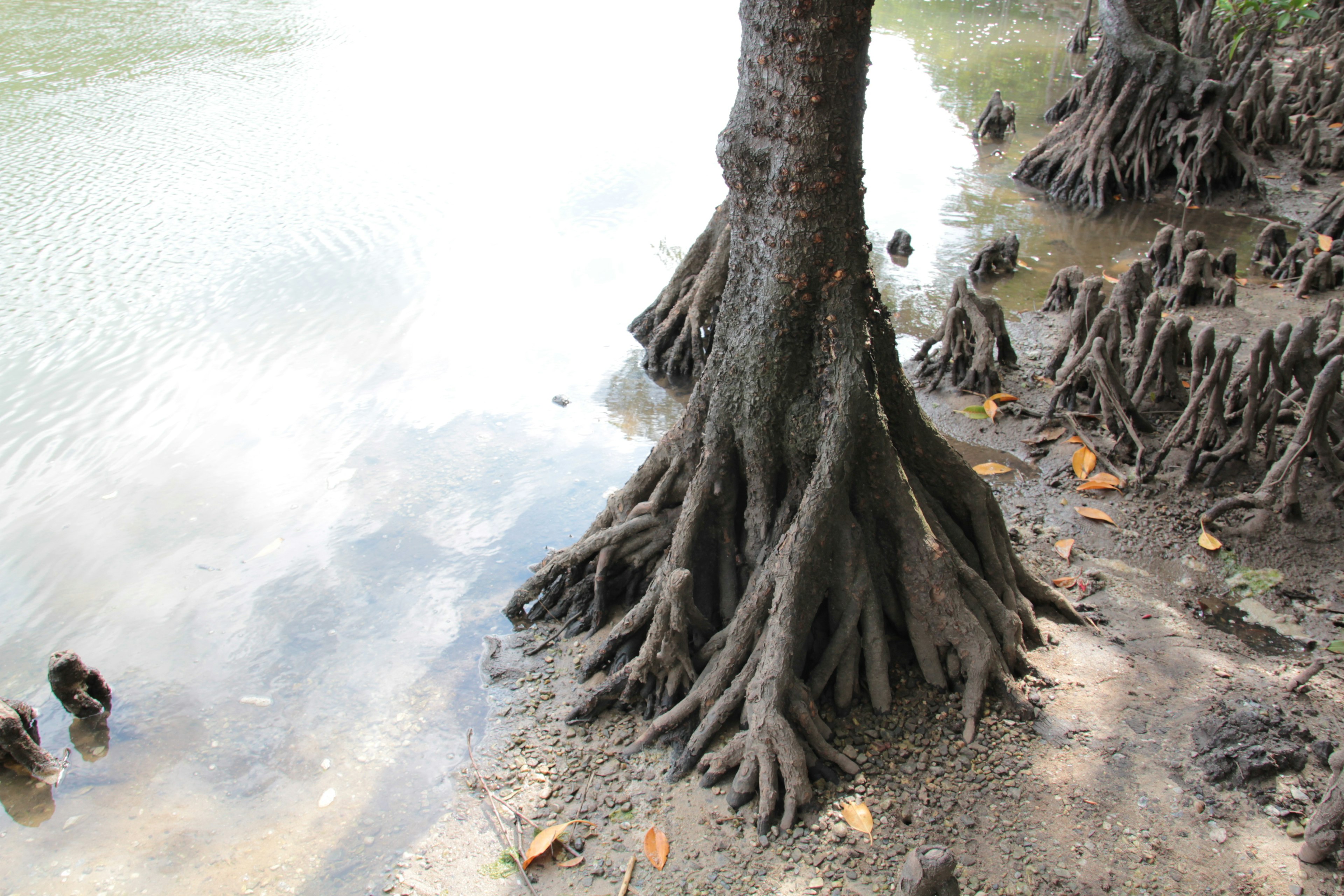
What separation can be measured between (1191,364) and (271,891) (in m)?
5.43

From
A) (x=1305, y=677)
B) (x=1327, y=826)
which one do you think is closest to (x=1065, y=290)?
(x=1305, y=677)

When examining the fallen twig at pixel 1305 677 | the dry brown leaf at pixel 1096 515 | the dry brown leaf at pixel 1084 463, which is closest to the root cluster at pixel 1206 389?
the dry brown leaf at pixel 1084 463

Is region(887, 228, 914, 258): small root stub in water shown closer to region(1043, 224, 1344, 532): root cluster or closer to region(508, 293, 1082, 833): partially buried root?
region(1043, 224, 1344, 532): root cluster

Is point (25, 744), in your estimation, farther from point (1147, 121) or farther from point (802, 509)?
point (1147, 121)

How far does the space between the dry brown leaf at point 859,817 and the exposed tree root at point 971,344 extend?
352cm

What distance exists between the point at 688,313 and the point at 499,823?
396 cm

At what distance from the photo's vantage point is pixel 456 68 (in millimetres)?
14477

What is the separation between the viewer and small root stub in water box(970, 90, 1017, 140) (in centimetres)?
1112

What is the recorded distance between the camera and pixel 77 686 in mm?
3771

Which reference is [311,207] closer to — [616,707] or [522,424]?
[522,424]

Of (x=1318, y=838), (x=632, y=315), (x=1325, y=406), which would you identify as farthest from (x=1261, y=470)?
(x=632, y=315)

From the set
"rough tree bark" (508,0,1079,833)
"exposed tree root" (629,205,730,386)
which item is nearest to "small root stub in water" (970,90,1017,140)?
"exposed tree root" (629,205,730,386)

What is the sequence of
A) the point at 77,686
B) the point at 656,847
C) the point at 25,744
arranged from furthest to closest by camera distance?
the point at 77,686, the point at 25,744, the point at 656,847

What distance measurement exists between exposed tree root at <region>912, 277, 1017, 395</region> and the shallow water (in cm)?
104
